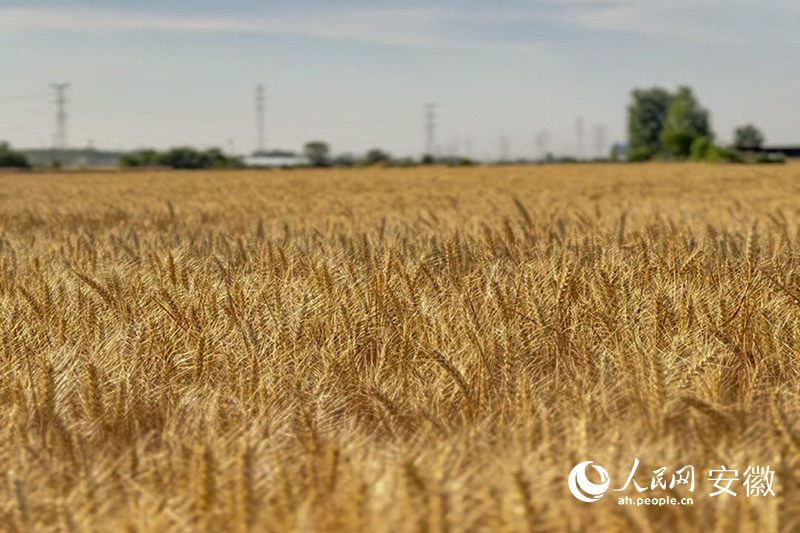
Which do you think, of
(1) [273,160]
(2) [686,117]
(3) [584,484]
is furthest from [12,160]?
(3) [584,484]

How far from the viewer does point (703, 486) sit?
1.59 meters

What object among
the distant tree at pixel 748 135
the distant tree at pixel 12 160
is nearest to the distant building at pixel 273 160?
the distant tree at pixel 12 160

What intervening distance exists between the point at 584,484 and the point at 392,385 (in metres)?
0.99

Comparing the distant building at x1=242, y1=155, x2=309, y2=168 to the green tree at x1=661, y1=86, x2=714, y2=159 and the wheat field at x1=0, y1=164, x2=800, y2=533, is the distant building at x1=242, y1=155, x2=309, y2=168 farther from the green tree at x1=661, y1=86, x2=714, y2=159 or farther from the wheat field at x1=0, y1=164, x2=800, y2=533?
the wheat field at x1=0, y1=164, x2=800, y2=533

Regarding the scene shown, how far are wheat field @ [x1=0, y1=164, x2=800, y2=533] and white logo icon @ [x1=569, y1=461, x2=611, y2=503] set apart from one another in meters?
0.03

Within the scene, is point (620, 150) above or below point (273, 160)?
above

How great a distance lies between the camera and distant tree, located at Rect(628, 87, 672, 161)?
91250 mm

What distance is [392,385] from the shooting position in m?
2.54

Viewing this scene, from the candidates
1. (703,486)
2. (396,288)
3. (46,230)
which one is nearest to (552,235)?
(396,288)

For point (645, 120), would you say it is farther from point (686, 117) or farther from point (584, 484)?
point (584, 484)

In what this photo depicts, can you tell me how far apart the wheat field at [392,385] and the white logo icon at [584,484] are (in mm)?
28

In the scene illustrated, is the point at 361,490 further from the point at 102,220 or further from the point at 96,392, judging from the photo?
the point at 102,220

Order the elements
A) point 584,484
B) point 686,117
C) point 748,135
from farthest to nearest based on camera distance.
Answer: point 748,135 < point 686,117 < point 584,484

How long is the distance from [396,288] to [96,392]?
128 centimetres
